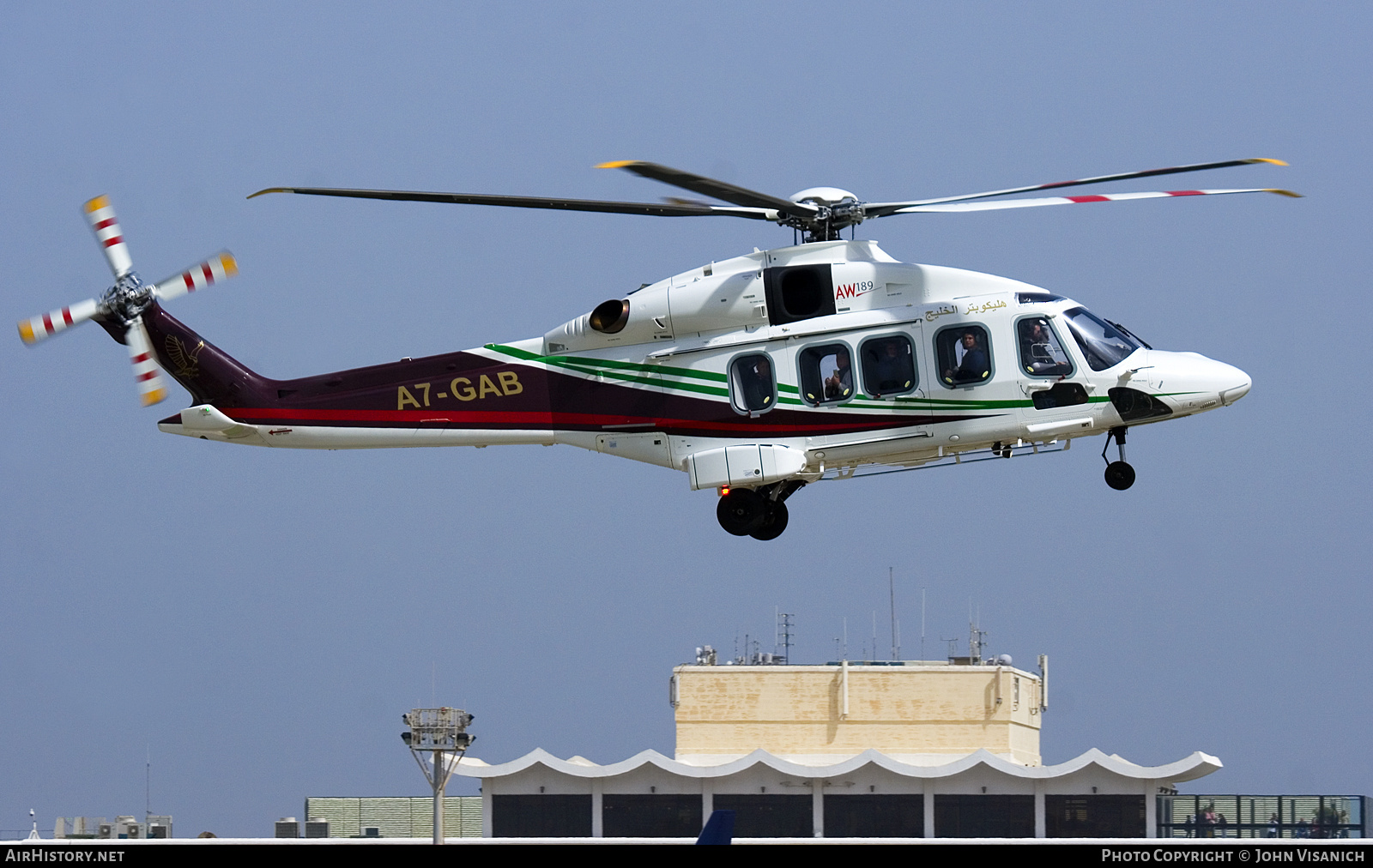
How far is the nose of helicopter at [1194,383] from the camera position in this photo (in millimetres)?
26391

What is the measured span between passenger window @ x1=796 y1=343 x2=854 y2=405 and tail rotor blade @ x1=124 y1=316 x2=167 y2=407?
11.3 metres

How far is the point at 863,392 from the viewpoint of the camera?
88.1 ft

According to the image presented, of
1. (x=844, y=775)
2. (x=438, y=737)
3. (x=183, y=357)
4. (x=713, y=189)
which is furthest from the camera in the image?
(x=844, y=775)

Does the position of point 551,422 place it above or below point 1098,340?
below

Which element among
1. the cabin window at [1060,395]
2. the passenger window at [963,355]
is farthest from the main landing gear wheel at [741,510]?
the cabin window at [1060,395]

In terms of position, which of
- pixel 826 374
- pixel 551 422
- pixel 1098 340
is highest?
pixel 1098 340

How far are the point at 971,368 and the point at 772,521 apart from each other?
4.24 m

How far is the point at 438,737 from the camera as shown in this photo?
63.8 meters

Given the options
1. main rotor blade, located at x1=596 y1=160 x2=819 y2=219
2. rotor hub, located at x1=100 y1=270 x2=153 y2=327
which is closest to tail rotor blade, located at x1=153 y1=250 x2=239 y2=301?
rotor hub, located at x1=100 y1=270 x2=153 y2=327

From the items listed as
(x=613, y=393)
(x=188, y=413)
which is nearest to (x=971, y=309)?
(x=613, y=393)

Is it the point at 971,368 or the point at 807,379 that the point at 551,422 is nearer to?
the point at 807,379

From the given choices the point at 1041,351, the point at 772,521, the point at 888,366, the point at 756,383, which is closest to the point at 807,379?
the point at 756,383
